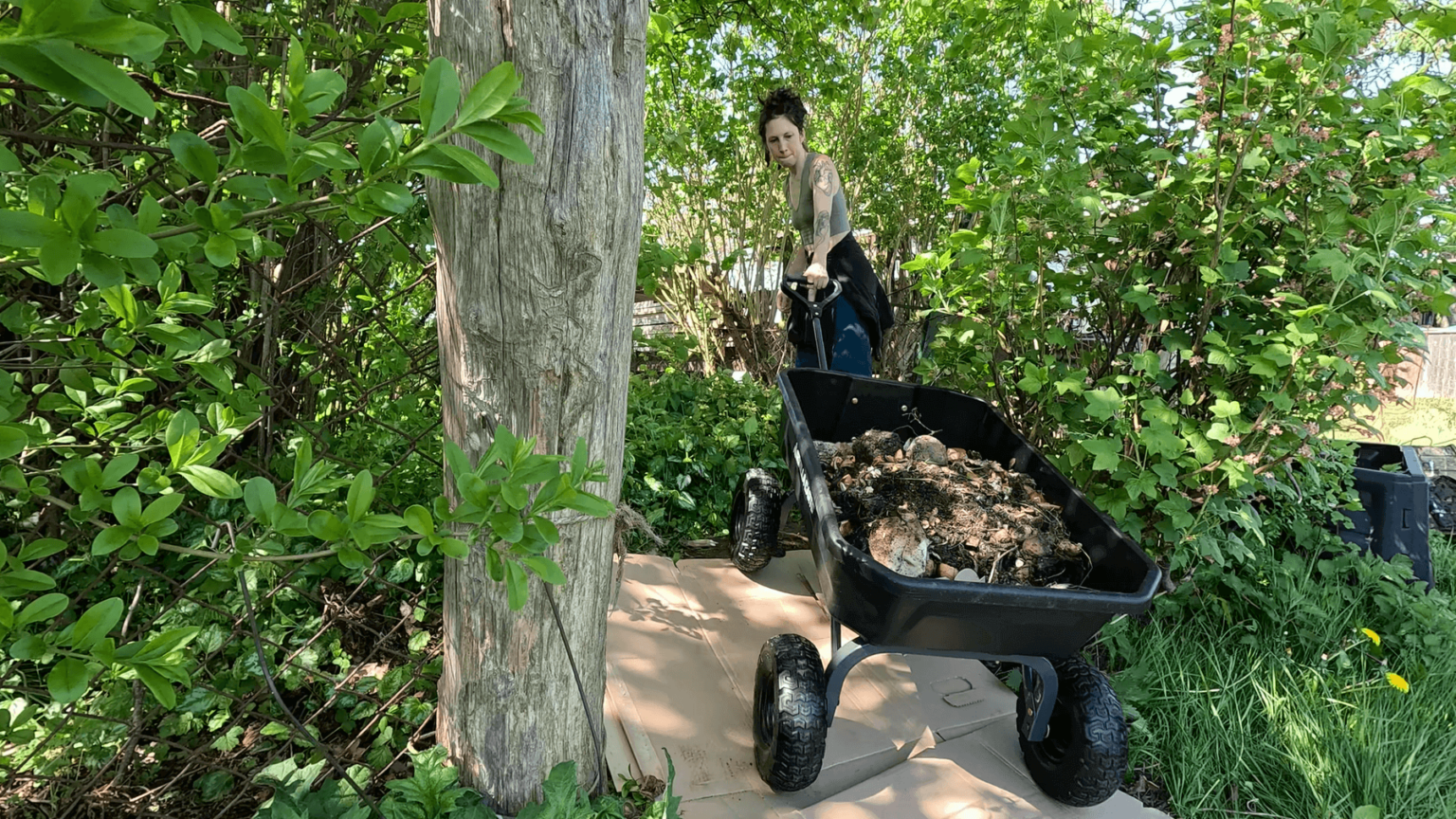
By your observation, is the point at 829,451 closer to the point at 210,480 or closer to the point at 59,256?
the point at 210,480

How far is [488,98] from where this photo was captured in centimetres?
72

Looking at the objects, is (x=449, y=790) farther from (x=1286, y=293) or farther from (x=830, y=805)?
(x=1286, y=293)

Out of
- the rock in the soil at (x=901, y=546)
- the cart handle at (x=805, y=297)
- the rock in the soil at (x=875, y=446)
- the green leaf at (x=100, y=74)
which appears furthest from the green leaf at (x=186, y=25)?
the cart handle at (x=805, y=297)

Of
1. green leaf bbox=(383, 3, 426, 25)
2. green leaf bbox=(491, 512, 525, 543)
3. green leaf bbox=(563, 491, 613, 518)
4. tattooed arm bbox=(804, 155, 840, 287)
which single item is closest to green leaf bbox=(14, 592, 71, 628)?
green leaf bbox=(491, 512, 525, 543)

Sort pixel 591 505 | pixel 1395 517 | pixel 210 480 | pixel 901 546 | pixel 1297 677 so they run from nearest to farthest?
pixel 210 480, pixel 591 505, pixel 901 546, pixel 1297 677, pixel 1395 517

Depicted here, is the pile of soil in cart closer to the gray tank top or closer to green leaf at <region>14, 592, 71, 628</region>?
green leaf at <region>14, 592, 71, 628</region>

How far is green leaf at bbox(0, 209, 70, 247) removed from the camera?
0.55 m

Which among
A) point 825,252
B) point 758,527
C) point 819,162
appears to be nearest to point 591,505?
point 758,527

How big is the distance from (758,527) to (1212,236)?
6.24ft

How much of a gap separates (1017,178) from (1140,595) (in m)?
1.69

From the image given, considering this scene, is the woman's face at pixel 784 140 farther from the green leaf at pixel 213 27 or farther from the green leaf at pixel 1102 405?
the green leaf at pixel 213 27

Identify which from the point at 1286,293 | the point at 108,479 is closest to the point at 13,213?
the point at 108,479

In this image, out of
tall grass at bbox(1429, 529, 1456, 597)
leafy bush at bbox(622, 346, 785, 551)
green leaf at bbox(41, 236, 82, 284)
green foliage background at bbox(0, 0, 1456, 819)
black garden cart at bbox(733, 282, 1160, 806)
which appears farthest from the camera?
leafy bush at bbox(622, 346, 785, 551)

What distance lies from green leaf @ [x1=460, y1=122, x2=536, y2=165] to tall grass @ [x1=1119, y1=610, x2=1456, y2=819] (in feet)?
8.13
